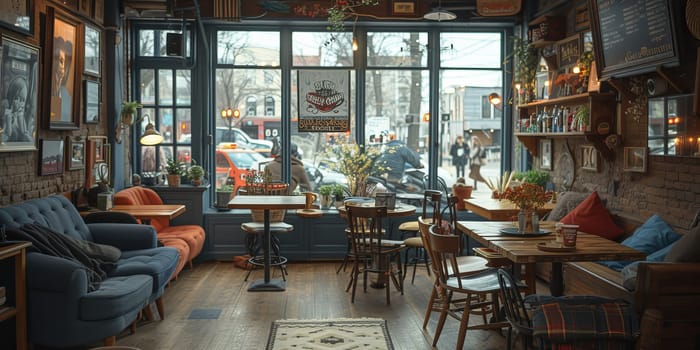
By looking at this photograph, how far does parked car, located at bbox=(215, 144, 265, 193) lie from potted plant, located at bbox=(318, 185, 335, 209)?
2.97ft

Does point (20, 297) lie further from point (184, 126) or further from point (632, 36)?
point (632, 36)

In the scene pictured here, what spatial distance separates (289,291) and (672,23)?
423cm

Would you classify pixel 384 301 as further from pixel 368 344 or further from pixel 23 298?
pixel 23 298

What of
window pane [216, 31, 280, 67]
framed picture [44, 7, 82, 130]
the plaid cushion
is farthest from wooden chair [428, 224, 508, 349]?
window pane [216, 31, 280, 67]

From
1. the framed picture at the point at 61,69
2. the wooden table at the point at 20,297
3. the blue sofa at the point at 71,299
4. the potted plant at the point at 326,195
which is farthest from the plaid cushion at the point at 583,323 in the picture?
the potted plant at the point at 326,195

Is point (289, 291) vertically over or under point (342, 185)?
under

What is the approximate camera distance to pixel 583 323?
3.97 m

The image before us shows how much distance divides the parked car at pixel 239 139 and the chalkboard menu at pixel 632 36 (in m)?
4.49

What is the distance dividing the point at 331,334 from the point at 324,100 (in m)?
4.22

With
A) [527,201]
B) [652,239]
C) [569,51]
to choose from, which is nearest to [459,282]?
[527,201]

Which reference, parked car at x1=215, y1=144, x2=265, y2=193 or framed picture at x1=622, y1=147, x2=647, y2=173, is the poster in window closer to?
parked car at x1=215, y1=144, x2=265, y2=193

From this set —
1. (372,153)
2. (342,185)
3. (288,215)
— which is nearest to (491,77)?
(372,153)

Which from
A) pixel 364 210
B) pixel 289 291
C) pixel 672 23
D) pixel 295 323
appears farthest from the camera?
pixel 289 291

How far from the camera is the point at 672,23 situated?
5.06 meters
